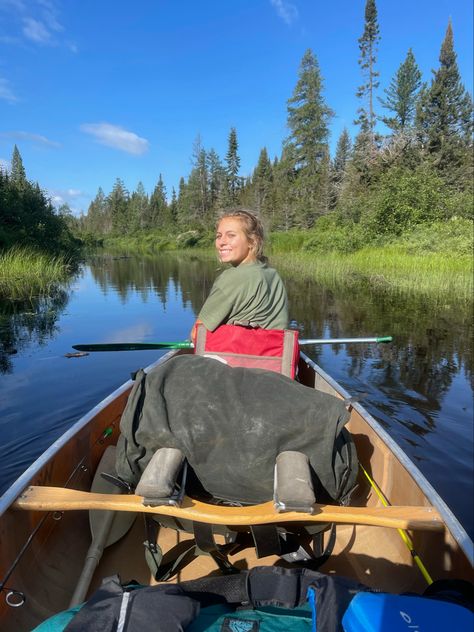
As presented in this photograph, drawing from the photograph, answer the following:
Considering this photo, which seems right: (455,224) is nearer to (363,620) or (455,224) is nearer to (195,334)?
(195,334)

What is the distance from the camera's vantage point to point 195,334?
292 centimetres

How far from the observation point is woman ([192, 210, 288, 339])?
2.71 meters

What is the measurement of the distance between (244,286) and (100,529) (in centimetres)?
160

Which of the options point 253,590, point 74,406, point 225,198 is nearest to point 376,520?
point 253,590

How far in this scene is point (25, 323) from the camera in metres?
9.55

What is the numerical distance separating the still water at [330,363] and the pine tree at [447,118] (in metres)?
26.3

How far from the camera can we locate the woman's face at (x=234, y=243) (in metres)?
2.97

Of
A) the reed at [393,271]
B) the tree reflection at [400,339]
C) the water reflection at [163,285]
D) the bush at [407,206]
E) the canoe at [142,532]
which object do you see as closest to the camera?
the canoe at [142,532]

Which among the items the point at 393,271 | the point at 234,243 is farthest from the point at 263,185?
the point at 234,243

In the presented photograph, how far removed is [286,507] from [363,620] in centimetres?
50

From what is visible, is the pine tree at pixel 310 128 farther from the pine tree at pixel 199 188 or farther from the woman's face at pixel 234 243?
the woman's face at pixel 234 243

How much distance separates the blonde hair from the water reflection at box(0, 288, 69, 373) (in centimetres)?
515

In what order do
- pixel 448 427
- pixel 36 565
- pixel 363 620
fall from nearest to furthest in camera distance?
pixel 363 620, pixel 36 565, pixel 448 427

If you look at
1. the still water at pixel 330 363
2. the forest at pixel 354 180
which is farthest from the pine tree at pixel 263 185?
the still water at pixel 330 363
